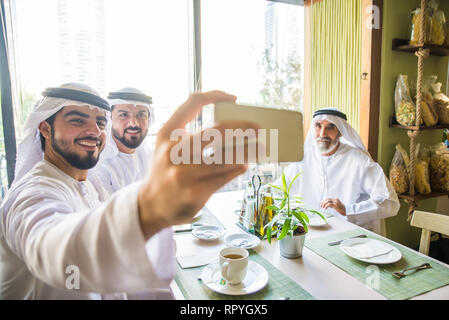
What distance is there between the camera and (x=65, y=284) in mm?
389

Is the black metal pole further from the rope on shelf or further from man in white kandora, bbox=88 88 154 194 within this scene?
the rope on shelf

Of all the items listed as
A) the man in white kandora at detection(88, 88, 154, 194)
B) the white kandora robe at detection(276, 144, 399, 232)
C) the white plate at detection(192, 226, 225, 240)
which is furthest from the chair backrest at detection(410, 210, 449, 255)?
the man in white kandora at detection(88, 88, 154, 194)

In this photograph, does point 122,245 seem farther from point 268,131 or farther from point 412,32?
point 412,32

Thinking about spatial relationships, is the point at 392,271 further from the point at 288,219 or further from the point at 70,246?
the point at 70,246

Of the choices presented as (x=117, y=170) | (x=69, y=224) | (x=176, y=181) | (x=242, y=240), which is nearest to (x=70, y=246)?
(x=69, y=224)

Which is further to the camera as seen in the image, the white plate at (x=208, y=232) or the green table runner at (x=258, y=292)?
the white plate at (x=208, y=232)

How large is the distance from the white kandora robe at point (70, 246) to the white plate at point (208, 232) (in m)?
0.49

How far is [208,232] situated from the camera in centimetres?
103

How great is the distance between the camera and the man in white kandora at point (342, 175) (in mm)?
1386

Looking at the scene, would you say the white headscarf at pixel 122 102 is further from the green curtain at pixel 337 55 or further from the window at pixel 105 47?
the green curtain at pixel 337 55

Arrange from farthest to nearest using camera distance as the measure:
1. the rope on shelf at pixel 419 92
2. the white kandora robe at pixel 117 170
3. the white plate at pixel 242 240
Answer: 1. the rope on shelf at pixel 419 92
2. the white plate at pixel 242 240
3. the white kandora robe at pixel 117 170

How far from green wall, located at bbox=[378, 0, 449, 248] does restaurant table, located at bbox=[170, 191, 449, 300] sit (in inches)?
34.5

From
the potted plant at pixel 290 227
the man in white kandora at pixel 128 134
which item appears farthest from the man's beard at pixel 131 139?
the potted plant at pixel 290 227
